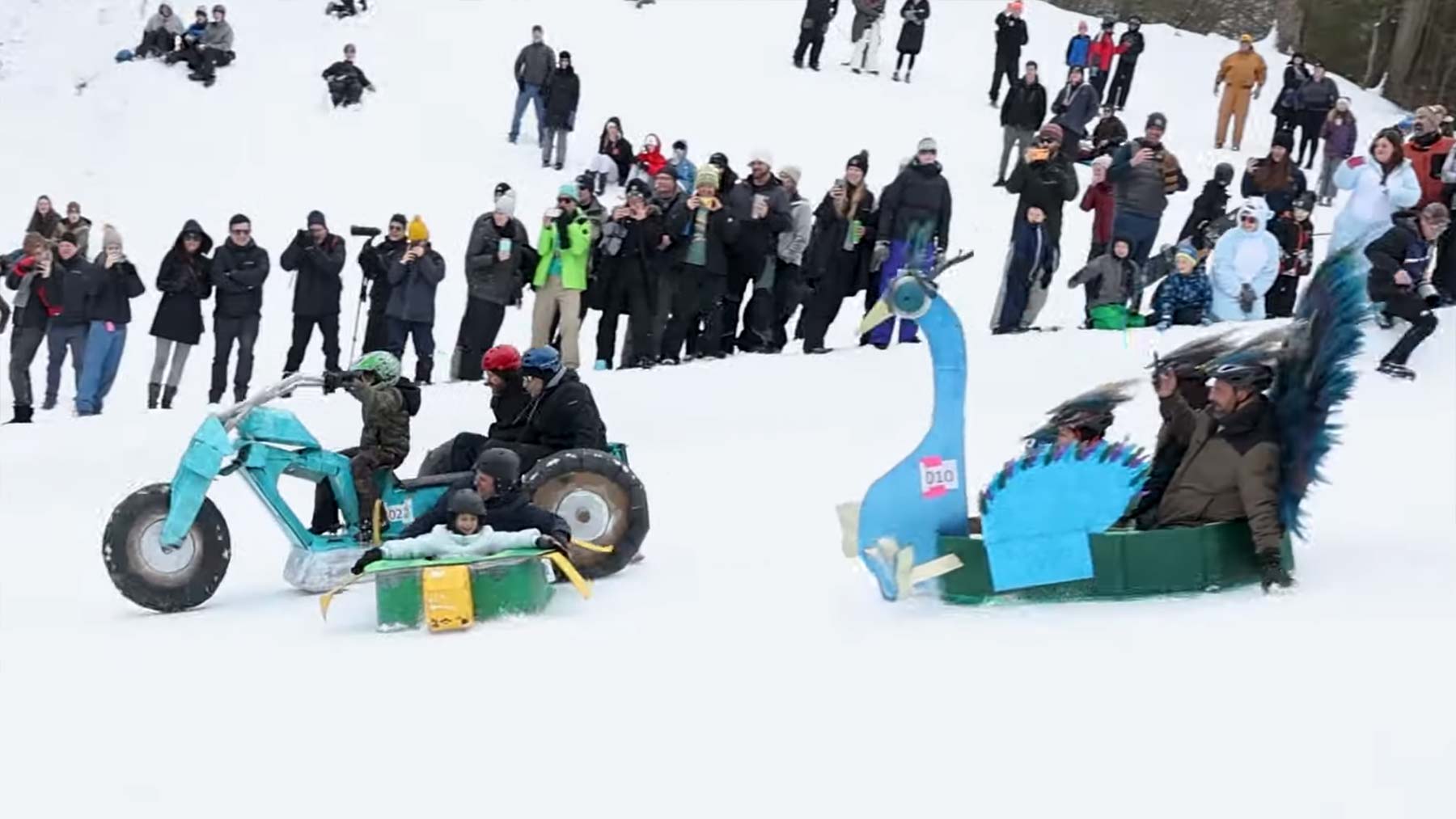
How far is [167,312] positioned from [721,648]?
867cm

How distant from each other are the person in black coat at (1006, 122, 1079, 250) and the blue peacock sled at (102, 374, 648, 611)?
639 cm

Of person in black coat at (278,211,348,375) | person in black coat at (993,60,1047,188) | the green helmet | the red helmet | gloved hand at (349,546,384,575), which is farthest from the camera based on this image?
person in black coat at (993,60,1047,188)

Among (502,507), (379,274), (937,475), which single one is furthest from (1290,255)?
(502,507)

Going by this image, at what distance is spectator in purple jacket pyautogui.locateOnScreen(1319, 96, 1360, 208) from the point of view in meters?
22.6

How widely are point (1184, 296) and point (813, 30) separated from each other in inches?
471

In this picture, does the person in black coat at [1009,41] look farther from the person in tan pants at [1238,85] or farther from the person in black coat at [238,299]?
the person in black coat at [238,299]

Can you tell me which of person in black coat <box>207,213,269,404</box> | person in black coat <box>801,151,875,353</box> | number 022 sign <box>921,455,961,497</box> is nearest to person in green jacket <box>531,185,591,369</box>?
person in black coat <box>801,151,875,353</box>

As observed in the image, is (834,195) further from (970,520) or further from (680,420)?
(970,520)

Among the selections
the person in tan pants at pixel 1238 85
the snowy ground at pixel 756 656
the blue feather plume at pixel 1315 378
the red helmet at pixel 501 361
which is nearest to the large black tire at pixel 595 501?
the snowy ground at pixel 756 656

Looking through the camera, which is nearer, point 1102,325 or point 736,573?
point 736,573

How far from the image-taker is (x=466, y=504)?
9.59m

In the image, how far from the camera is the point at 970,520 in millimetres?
9641

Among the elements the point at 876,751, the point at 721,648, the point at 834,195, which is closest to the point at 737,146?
the point at 834,195

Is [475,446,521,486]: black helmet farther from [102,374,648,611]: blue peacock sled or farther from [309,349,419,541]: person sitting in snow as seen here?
[309,349,419,541]: person sitting in snow
